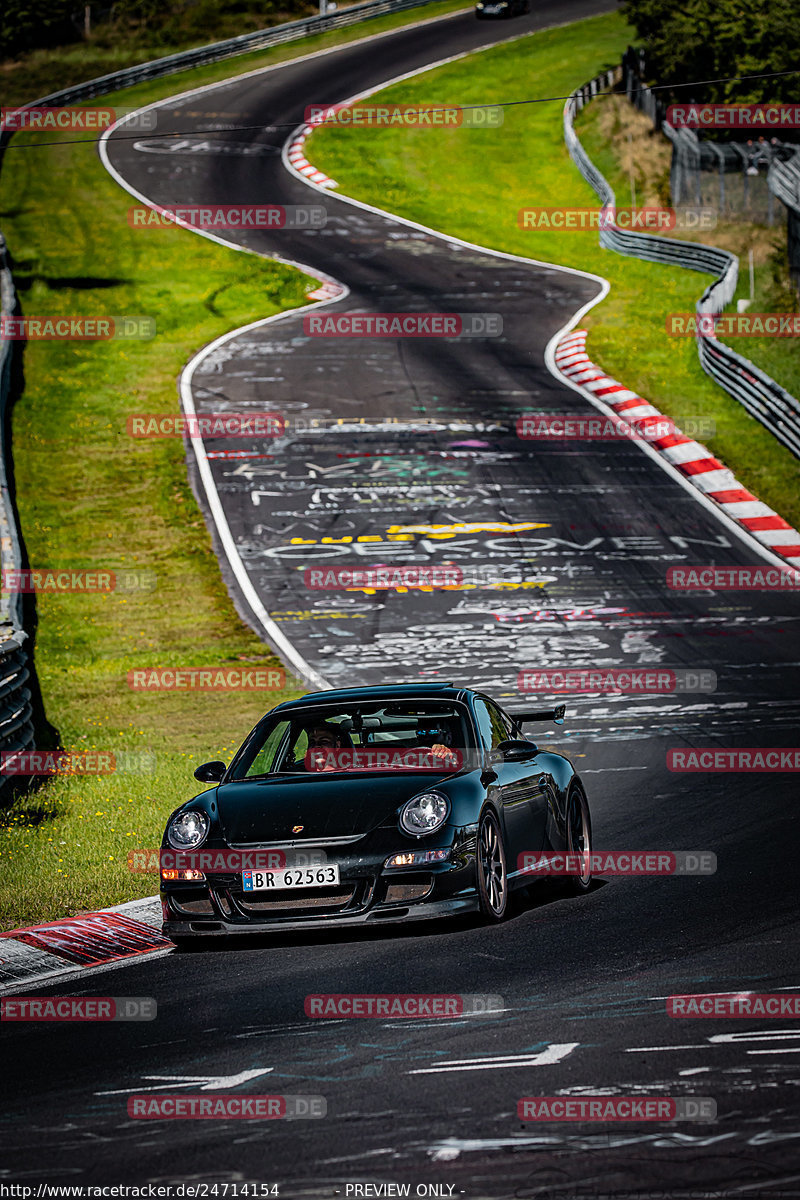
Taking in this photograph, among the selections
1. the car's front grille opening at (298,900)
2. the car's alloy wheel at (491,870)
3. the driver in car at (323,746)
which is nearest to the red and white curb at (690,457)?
the driver in car at (323,746)

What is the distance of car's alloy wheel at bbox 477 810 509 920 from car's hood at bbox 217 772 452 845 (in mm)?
371

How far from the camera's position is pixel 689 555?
22.8m

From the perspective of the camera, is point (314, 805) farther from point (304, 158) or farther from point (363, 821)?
point (304, 158)

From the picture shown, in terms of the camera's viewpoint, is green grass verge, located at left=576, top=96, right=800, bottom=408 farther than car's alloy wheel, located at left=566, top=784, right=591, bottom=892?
Yes

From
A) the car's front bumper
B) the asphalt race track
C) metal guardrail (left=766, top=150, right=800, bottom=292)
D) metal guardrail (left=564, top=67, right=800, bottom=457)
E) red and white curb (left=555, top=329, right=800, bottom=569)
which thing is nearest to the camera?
the asphalt race track

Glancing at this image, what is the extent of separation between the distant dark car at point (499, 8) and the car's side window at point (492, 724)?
220ft

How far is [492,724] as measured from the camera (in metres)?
9.80

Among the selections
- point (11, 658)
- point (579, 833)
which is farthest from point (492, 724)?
point (11, 658)

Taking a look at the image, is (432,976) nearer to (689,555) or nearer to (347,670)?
(347,670)

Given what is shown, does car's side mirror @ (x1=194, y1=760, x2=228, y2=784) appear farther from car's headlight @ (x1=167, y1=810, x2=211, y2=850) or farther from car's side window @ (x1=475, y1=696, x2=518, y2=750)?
car's side window @ (x1=475, y1=696, x2=518, y2=750)

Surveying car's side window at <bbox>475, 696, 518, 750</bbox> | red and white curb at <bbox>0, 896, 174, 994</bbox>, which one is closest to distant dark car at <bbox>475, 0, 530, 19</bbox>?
car's side window at <bbox>475, 696, 518, 750</bbox>

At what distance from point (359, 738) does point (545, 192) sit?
43.8 m

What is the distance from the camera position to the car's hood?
8344 mm

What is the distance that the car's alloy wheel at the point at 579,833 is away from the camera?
9.92 metres
